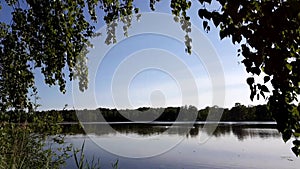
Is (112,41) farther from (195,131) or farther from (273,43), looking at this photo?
(195,131)

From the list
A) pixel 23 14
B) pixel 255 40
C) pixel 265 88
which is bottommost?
pixel 265 88

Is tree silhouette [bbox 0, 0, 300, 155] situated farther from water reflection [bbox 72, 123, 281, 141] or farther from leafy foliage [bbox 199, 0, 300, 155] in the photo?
water reflection [bbox 72, 123, 281, 141]

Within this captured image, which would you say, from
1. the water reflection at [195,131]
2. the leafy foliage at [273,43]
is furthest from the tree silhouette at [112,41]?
the water reflection at [195,131]

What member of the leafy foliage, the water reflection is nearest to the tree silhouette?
the leafy foliage

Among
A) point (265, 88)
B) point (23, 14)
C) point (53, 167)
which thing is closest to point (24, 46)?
point (23, 14)

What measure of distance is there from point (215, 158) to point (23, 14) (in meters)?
14.5

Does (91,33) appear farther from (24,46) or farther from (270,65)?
(270,65)

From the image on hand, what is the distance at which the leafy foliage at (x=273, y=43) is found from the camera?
111cm

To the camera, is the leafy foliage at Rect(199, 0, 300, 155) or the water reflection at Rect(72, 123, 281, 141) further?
the water reflection at Rect(72, 123, 281, 141)

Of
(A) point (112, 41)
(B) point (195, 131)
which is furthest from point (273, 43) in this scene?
(B) point (195, 131)

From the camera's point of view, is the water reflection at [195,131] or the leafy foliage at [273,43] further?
the water reflection at [195,131]

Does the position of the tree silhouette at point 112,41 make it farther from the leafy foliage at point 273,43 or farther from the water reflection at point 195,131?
the water reflection at point 195,131

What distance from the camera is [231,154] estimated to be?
1775cm

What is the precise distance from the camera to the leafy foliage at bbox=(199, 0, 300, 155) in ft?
3.65
